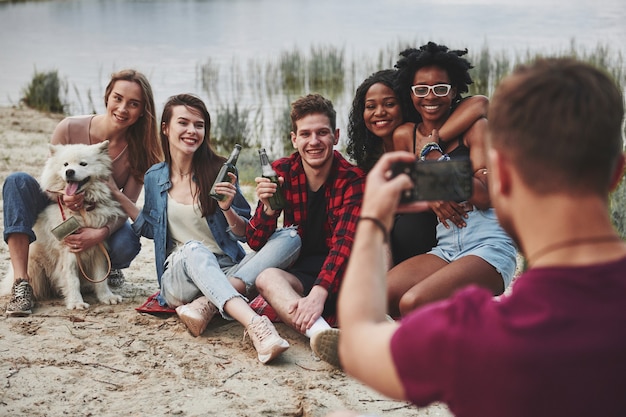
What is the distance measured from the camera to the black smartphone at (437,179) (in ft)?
6.22

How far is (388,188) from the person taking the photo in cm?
179

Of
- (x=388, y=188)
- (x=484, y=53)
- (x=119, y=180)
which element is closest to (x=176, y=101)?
(x=119, y=180)

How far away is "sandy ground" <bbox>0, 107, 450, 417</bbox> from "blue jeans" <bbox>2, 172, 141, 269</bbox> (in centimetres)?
39

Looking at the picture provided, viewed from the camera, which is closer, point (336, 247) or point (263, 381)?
point (263, 381)

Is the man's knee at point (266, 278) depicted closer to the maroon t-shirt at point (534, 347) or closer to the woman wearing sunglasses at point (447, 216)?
the woman wearing sunglasses at point (447, 216)

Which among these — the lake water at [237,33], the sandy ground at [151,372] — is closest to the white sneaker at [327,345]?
the sandy ground at [151,372]

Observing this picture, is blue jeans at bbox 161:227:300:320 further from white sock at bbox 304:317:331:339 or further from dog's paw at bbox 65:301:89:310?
dog's paw at bbox 65:301:89:310

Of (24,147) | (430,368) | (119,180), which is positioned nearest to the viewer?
(430,368)

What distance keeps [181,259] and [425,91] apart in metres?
1.78

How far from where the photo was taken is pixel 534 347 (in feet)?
4.82

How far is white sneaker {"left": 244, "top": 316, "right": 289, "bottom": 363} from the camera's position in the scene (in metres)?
4.04

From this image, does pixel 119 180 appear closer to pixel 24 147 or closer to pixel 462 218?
pixel 462 218

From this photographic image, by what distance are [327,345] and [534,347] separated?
8.25 ft

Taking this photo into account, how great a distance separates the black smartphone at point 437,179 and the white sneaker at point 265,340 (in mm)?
2189
